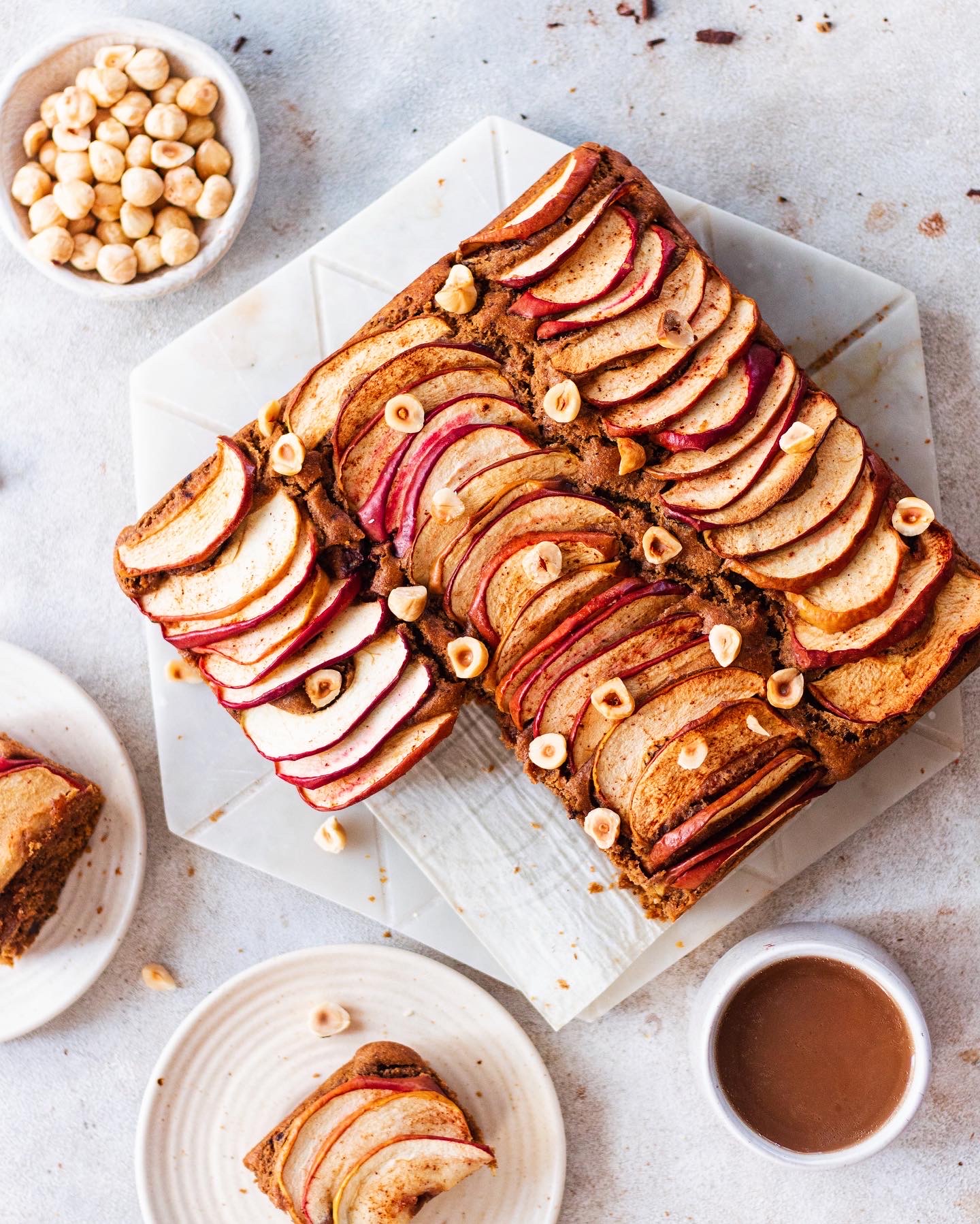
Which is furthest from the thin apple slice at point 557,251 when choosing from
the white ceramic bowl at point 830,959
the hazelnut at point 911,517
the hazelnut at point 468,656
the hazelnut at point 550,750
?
the white ceramic bowl at point 830,959

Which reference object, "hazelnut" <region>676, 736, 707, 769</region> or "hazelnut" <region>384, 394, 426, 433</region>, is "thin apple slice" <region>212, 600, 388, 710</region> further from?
"hazelnut" <region>676, 736, 707, 769</region>

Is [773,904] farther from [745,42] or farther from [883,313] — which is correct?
[745,42]

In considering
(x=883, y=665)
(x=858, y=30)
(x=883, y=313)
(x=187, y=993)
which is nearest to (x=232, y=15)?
(x=858, y=30)

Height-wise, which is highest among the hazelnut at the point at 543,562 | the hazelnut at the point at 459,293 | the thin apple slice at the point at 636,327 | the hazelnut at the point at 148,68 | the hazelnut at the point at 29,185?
the hazelnut at the point at 148,68

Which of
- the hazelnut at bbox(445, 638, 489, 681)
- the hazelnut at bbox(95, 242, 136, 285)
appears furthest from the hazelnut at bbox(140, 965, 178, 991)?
the hazelnut at bbox(95, 242, 136, 285)

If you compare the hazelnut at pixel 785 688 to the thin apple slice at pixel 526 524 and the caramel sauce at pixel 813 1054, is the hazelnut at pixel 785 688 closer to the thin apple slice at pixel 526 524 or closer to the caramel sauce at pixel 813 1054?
the thin apple slice at pixel 526 524

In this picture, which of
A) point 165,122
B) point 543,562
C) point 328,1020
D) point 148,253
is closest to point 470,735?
point 543,562
